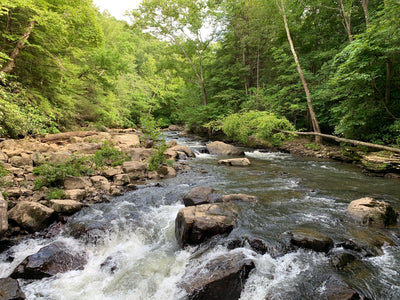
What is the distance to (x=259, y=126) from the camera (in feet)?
41.5

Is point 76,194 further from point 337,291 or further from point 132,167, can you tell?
point 337,291

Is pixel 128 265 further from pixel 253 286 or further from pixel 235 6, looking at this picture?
pixel 235 6

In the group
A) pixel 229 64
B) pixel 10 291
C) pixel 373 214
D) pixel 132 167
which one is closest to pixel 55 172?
pixel 132 167

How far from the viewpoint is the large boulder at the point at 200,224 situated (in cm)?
362

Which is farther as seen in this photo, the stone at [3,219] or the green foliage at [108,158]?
the green foliage at [108,158]

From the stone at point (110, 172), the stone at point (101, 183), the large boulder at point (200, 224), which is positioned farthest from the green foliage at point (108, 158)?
the large boulder at point (200, 224)

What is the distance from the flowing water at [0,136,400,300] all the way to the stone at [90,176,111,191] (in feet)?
2.45

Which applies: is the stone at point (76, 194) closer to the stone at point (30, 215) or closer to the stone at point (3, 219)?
the stone at point (30, 215)

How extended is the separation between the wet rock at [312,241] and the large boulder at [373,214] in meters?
1.27

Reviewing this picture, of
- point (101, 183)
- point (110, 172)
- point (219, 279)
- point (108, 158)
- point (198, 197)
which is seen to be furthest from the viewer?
point (108, 158)

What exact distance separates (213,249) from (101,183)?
4.40 m

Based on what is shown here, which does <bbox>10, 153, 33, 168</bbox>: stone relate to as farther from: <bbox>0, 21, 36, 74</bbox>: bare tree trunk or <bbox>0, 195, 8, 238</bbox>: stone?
<bbox>0, 21, 36, 74</bbox>: bare tree trunk

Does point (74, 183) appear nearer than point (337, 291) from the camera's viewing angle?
No

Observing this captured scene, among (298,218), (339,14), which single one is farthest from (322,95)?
(298,218)
